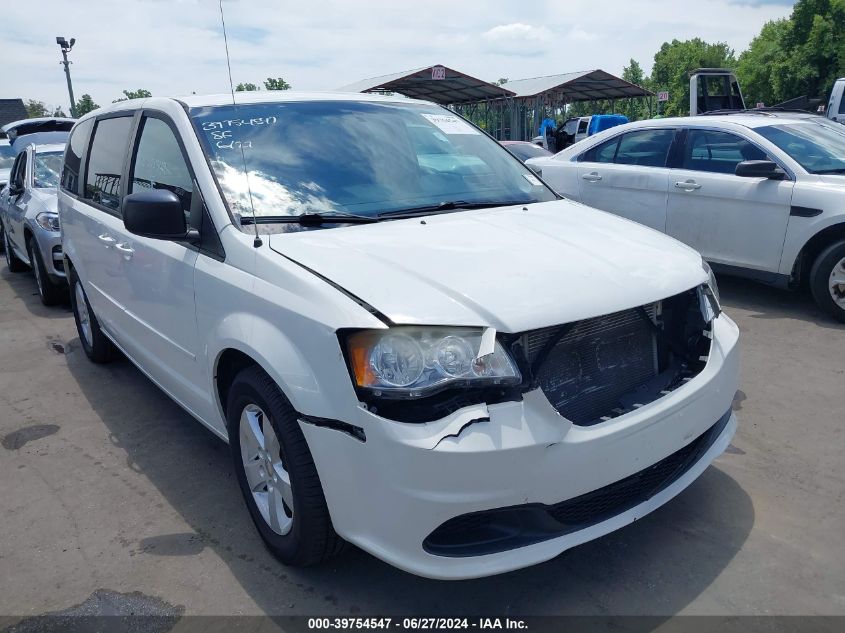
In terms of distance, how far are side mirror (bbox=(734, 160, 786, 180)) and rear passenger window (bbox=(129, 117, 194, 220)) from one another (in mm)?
4457

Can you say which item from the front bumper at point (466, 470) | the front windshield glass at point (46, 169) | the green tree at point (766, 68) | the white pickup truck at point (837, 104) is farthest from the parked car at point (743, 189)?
the green tree at point (766, 68)

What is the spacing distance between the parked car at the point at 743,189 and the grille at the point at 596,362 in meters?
3.63

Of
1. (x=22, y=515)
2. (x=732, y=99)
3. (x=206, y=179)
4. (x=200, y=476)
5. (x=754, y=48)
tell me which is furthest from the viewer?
(x=754, y=48)

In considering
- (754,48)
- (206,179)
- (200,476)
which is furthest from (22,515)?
(754,48)

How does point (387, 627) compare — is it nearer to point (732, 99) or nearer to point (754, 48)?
point (732, 99)

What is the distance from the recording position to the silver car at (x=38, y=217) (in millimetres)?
6898

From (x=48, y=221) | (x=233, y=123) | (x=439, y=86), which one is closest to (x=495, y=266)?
(x=233, y=123)

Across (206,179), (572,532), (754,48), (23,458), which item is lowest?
(23,458)

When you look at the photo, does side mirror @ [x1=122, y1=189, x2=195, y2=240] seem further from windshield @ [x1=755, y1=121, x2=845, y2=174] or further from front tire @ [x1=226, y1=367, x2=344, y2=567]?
windshield @ [x1=755, y1=121, x2=845, y2=174]

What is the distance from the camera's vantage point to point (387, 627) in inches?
93.4

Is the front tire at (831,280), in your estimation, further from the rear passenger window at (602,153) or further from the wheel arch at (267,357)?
the wheel arch at (267,357)

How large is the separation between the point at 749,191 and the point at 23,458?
5678mm

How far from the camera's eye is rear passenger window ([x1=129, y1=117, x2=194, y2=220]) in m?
3.09

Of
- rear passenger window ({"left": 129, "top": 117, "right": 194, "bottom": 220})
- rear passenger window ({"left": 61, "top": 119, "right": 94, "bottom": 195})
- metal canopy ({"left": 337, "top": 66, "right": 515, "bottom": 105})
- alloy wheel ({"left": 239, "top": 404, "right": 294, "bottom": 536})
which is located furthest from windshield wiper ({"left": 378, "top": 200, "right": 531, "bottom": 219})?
metal canopy ({"left": 337, "top": 66, "right": 515, "bottom": 105})
